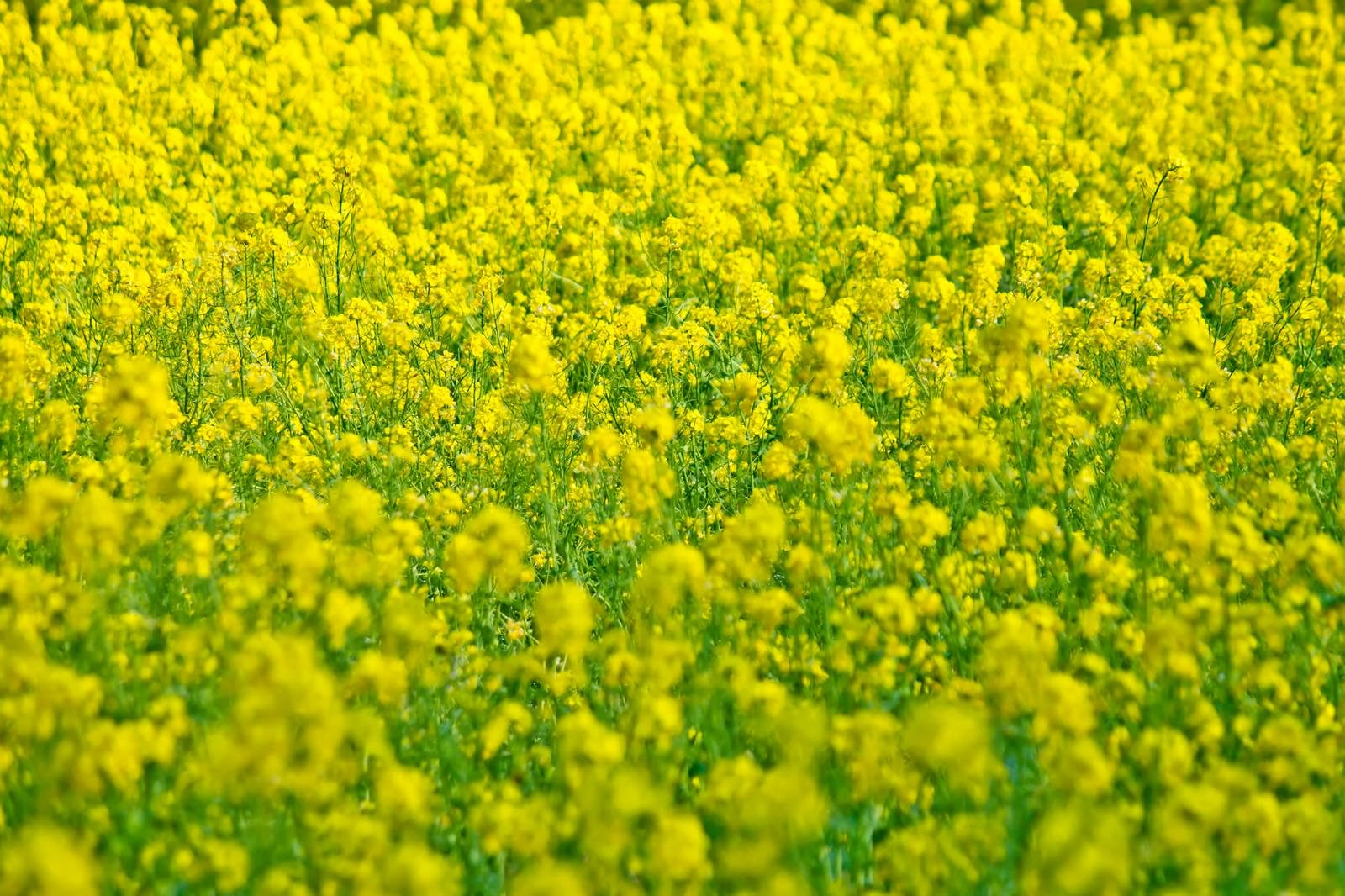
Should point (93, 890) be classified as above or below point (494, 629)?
above

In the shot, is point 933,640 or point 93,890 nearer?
point 93,890

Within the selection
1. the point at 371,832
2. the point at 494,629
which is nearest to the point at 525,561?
the point at 494,629

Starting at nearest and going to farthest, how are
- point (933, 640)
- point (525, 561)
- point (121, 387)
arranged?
point (121, 387), point (933, 640), point (525, 561)

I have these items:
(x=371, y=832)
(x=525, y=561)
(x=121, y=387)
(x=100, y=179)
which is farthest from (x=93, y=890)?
(x=100, y=179)

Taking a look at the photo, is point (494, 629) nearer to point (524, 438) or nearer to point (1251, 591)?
point (524, 438)

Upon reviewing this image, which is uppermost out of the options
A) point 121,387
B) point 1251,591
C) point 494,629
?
point 121,387

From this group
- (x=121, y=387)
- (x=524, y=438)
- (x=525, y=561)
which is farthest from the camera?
Result: (x=524, y=438)

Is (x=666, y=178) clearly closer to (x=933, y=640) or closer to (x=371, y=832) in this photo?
(x=933, y=640)
